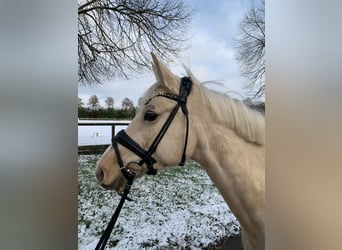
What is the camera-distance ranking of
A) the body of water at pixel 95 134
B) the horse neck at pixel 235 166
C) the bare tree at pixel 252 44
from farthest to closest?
the bare tree at pixel 252 44 → the body of water at pixel 95 134 → the horse neck at pixel 235 166

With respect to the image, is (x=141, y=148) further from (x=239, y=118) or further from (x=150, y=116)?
(x=239, y=118)

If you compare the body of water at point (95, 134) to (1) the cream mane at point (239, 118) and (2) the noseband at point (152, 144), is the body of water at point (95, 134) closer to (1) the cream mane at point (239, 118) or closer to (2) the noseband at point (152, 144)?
(2) the noseband at point (152, 144)

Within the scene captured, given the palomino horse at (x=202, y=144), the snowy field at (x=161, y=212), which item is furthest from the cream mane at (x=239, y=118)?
the snowy field at (x=161, y=212)

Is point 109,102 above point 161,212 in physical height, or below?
above

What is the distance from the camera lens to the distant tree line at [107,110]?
1.11m

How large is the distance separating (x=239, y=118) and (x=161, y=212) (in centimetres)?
67

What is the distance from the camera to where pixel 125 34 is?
1.19 m

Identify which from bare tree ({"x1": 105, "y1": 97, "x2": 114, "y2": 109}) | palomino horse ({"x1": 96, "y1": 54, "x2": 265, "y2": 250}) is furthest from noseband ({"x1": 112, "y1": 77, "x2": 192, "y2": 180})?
bare tree ({"x1": 105, "y1": 97, "x2": 114, "y2": 109})

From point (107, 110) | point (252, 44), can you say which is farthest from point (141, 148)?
point (252, 44)

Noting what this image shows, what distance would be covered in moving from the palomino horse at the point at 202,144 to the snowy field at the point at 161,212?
0.85 feet

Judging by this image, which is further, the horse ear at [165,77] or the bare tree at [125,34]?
the bare tree at [125,34]
